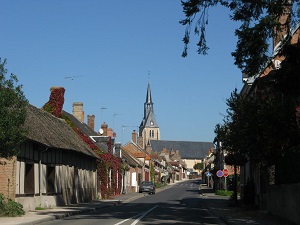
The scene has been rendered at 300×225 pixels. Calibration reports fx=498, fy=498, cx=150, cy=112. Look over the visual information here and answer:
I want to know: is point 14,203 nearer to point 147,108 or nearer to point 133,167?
point 133,167

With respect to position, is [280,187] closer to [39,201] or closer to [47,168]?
[39,201]

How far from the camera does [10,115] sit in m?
18.9

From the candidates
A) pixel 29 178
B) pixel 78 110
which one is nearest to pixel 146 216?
pixel 29 178

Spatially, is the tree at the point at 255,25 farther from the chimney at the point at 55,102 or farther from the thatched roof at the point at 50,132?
the chimney at the point at 55,102

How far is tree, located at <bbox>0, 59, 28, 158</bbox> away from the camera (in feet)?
60.8

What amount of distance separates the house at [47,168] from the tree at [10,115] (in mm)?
3237

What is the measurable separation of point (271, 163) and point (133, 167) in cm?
4726

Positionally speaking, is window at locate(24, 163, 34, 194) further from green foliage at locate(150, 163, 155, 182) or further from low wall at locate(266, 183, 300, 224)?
green foliage at locate(150, 163, 155, 182)

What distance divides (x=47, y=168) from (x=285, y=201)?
15.8 m

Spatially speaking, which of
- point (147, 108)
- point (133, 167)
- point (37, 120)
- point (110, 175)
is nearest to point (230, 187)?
point (110, 175)

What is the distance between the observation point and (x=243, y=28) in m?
14.8

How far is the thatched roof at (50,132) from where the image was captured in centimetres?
2788

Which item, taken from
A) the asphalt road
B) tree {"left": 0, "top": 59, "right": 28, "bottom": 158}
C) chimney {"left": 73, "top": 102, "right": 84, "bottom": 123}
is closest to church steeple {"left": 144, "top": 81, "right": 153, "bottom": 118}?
chimney {"left": 73, "top": 102, "right": 84, "bottom": 123}

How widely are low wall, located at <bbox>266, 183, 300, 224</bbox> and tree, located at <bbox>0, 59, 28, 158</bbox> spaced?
1044 centimetres
